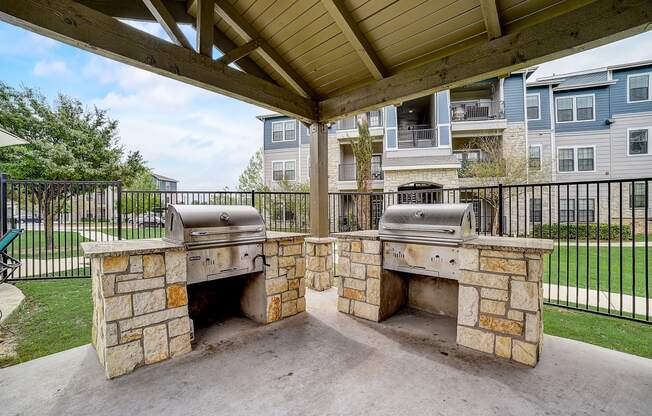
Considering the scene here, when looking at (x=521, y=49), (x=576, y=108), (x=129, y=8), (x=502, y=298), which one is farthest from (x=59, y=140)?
(x=576, y=108)

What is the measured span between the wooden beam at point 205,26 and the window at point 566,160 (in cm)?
1513

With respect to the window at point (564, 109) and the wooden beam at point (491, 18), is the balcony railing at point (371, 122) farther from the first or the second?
the wooden beam at point (491, 18)

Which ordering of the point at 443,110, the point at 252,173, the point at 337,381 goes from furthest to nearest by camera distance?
the point at 252,173, the point at 443,110, the point at 337,381

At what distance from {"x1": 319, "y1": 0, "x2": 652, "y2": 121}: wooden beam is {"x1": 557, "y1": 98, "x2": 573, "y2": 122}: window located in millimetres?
13586

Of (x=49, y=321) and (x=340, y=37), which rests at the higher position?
(x=340, y=37)

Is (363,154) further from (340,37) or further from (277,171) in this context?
(340,37)

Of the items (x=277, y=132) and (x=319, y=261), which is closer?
(x=319, y=261)

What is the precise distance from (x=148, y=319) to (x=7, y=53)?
13.0 metres

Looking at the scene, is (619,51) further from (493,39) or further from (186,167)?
(186,167)

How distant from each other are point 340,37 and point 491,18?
4.85 feet

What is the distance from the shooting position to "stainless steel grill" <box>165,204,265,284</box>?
94.1 inches

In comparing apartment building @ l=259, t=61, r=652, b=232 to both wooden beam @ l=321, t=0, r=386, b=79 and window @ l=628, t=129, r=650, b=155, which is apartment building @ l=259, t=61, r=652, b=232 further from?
wooden beam @ l=321, t=0, r=386, b=79

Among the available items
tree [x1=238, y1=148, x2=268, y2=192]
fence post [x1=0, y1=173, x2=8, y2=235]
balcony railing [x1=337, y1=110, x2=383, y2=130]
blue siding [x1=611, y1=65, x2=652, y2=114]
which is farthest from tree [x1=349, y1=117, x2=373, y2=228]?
blue siding [x1=611, y1=65, x2=652, y2=114]

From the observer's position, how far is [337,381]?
6.53 ft
